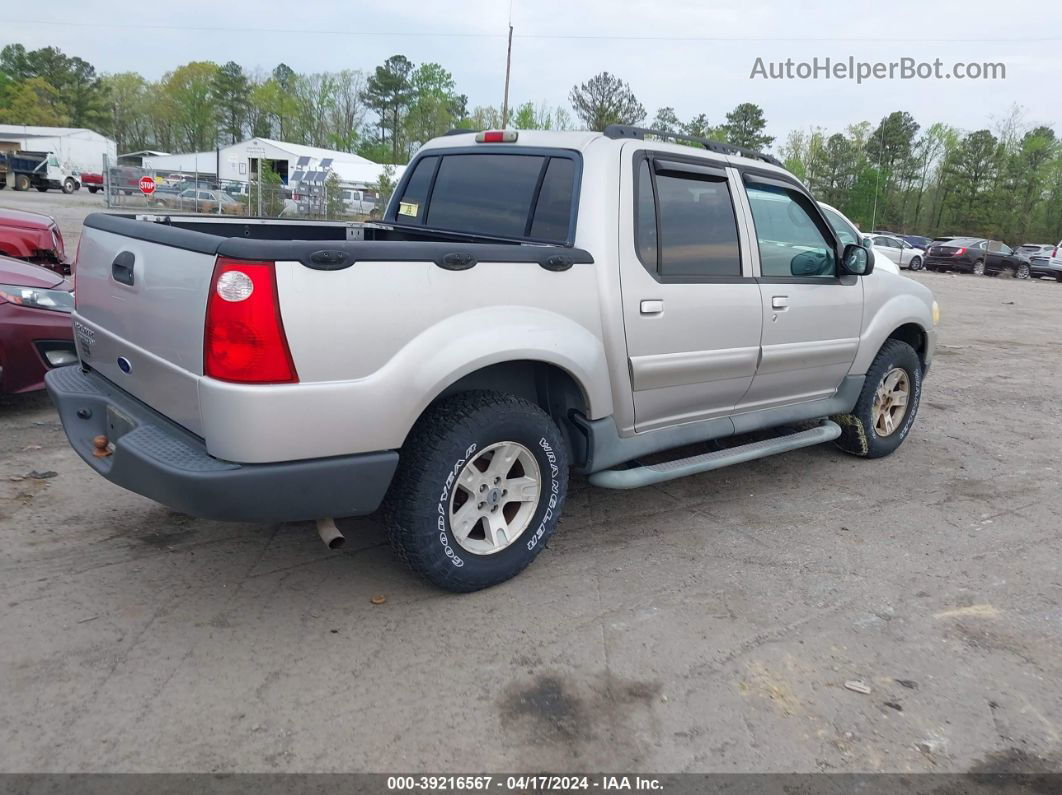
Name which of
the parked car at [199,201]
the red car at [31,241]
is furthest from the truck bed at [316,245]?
the parked car at [199,201]

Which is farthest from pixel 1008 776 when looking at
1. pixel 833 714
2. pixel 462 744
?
pixel 462 744

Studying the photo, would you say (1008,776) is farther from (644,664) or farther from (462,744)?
(462,744)

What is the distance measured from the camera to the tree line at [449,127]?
191 ft

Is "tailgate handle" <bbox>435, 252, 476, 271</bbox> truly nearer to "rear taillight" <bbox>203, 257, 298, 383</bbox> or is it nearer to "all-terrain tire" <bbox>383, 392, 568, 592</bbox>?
"all-terrain tire" <bbox>383, 392, 568, 592</bbox>

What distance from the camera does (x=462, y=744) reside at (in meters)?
2.62

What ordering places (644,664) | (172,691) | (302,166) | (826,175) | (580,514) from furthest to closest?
(826,175) → (302,166) → (580,514) → (644,664) → (172,691)

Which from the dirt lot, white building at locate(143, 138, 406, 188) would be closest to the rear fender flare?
the dirt lot

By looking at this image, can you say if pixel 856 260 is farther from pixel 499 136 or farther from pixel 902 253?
pixel 902 253

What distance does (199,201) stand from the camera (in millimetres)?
31047

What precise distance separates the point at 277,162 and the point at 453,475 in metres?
57.8

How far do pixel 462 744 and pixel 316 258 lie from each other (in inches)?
65.3

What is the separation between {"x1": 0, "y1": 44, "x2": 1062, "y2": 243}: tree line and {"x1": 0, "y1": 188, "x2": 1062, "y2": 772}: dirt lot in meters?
38.9

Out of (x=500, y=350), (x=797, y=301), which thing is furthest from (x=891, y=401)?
(x=500, y=350)

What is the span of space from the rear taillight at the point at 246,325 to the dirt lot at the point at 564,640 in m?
1.08
